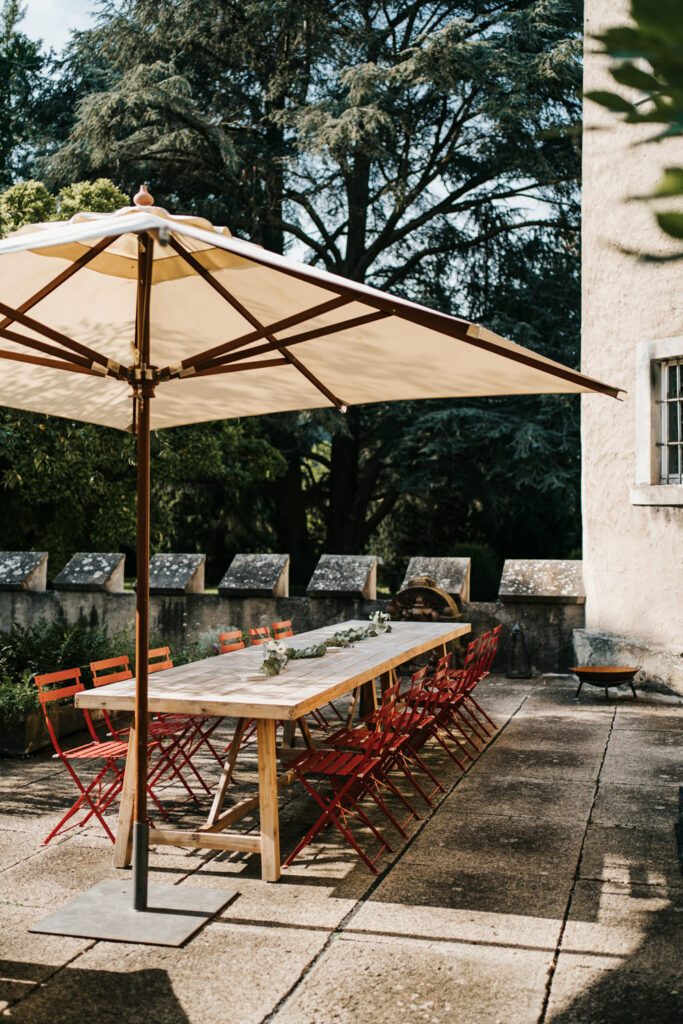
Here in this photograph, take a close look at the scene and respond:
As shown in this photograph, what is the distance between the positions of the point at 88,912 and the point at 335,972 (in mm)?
1203

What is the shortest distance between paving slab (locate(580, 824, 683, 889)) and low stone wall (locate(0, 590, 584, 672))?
529cm

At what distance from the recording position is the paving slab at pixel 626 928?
147 inches

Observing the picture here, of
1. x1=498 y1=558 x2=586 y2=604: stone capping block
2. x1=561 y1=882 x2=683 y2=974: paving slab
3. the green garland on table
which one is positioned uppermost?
x1=498 y1=558 x2=586 y2=604: stone capping block

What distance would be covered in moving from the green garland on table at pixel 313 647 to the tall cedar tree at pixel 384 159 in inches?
466

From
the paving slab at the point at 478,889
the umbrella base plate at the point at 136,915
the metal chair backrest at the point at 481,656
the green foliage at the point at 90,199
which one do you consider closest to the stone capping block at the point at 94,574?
the metal chair backrest at the point at 481,656

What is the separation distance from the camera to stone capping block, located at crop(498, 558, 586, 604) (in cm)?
1047

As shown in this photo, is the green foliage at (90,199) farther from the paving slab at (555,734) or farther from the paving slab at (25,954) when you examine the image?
the paving slab at (25,954)

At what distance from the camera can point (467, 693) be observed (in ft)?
23.0

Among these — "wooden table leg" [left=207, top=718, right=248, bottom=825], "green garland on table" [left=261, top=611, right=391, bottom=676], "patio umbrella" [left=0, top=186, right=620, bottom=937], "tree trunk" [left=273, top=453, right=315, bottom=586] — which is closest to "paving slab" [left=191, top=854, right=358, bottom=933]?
"wooden table leg" [left=207, top=718, right=248, bottom=825]

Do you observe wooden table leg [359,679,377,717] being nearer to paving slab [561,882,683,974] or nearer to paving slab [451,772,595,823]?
paving slab [451,772,595,823]

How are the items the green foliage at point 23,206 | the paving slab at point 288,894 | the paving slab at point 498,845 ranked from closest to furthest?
the paving slab at point 288,894, the paving slab at point 498,845, the green foliage at point 23,206

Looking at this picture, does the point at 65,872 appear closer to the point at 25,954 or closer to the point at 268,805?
the point at 25,954

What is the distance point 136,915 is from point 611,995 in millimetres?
1975

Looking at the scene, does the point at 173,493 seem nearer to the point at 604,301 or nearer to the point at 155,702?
the point at 604,301
